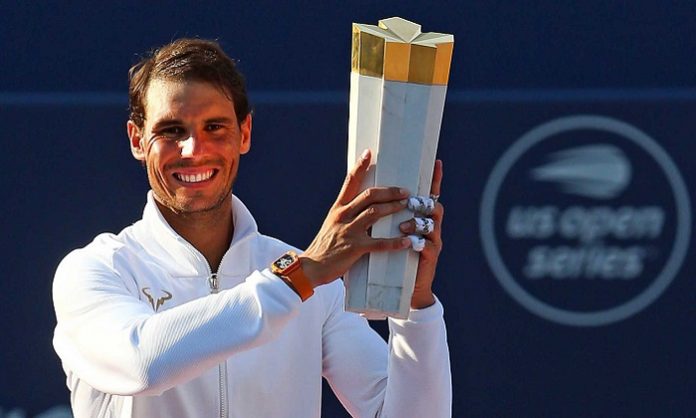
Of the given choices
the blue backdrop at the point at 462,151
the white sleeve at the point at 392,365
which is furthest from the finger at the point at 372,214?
the blue backdrop at the point at 462,151

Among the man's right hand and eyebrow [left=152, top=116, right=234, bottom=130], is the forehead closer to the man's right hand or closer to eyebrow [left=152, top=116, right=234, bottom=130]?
eyebrow [left=152, top=116, right=234, bottom=130]

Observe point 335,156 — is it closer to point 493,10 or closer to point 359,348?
point 493,10

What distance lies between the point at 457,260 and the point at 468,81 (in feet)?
1.48

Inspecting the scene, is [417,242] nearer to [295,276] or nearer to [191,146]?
[295,276]

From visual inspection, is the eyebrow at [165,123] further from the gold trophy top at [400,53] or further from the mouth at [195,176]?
the gold trophy top at [400,53]

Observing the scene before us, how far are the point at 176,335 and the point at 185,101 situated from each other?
1.47ft

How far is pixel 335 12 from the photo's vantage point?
364 cm

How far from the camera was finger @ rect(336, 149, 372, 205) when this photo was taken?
2053 millimetres

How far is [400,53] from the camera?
2.03 m

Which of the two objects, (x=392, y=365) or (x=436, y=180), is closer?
(x=436, y=180)

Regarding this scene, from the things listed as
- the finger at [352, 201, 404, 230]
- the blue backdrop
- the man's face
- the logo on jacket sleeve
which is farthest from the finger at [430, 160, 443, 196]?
the blue backdrop

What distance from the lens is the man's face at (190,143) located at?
2266 millimetres

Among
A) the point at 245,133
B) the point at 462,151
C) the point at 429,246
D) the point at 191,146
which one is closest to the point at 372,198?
the point at 429,246

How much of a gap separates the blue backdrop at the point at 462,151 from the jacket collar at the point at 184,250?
1.23 m
